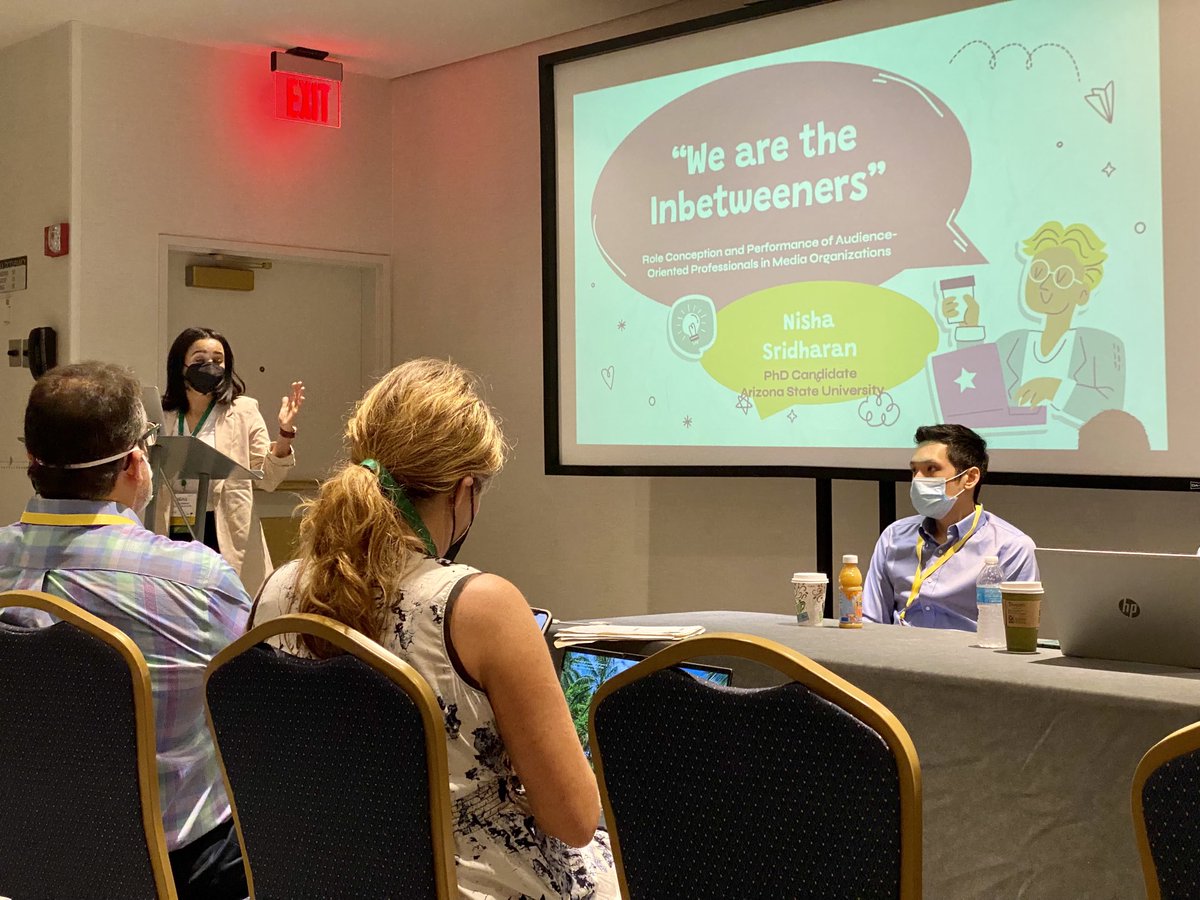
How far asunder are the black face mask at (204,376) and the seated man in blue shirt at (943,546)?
2.38 m

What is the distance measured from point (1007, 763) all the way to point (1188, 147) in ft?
7.24

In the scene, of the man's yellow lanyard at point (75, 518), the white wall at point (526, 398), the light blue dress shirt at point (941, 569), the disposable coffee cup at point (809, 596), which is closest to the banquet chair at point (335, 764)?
the man's yellow lanyard at point (75, 518)

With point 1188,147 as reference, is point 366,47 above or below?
above

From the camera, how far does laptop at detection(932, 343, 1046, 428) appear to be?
4023 millimetres

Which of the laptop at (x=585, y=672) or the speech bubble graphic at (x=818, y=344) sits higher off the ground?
the speech bubble graphic at (x=818, y=344)

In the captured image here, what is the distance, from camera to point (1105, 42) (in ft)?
12.4

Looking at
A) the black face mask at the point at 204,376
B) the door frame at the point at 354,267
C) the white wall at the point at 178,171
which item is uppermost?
the white wall at the point at 178,171

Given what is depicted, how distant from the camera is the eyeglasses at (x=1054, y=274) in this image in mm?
3881

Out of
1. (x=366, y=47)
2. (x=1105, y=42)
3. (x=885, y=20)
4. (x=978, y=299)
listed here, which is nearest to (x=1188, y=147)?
(x=1105, y=42)

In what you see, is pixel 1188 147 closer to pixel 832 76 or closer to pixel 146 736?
pixel 832 76

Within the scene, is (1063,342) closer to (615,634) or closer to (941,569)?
(941,569)

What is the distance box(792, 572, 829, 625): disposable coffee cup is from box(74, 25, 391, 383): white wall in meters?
3.69

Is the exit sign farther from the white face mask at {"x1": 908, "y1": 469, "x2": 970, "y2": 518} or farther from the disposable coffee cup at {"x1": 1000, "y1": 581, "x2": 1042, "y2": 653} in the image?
the disposable coffee cup at {"x1": 1000, "y1": 581, "x2": 1042, "y2": 653}

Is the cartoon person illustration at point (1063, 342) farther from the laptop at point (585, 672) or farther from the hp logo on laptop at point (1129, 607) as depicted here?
the laptop at point (585, 672)
